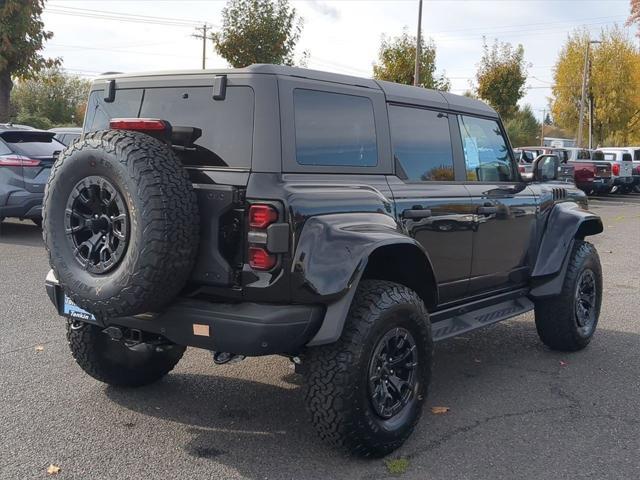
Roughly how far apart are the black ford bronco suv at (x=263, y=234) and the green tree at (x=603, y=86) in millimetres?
41871

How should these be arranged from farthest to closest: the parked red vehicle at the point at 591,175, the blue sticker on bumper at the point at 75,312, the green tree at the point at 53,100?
1. the green tree at the point at 53,100
2. the parked red vehicle at the point at 591,175
3. the blue sticker on bumper at the point at 75,312

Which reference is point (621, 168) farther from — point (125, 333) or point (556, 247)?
point (125, 333)

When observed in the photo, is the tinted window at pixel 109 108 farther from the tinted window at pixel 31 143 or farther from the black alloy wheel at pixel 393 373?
the tinted window at pixel 31 143

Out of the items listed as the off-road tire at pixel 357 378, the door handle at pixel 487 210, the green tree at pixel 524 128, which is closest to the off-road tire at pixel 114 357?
the off-road tire at pixel 357 378

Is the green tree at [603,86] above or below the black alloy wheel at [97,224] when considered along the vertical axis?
above

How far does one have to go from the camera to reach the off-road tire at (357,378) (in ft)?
11.4

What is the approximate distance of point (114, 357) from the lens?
4484 millimetres

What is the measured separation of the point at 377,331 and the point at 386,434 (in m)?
0.54

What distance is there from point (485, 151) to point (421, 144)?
88 centimetres

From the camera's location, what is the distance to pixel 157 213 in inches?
128

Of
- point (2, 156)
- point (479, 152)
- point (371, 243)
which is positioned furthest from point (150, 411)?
point (2, 156)

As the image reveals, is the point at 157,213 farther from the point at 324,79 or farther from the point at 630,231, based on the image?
the point at 630,231

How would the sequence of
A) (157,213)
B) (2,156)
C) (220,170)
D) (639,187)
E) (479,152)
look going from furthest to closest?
(639,187) < (2,156) < (479,152) < (220,170) < (157,213)

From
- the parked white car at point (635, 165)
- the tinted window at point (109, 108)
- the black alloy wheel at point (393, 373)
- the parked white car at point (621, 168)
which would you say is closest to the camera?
the black alloy wheel at point (393, 373)
